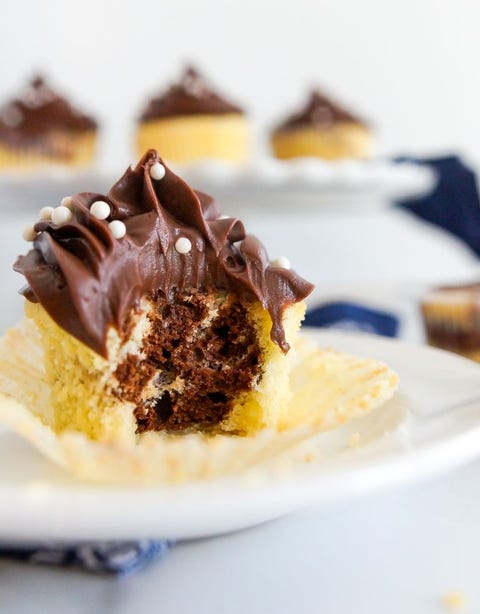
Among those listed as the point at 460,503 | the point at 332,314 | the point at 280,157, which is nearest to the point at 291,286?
the point at 460,503

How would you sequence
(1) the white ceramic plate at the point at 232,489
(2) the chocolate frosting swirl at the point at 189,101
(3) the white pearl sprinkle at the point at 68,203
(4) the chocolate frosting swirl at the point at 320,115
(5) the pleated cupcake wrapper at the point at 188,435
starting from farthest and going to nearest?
(4) the chocolate frosting swirl at the point at 320,115
(2) the chocolate frosting swirl at the point at 189,101
(3) the white pearl sprinkle at the point at 68,203
(5) the pleated cupcake wrapper at the point at 188,435
(1) the white ceramic plate at the point at 232,489

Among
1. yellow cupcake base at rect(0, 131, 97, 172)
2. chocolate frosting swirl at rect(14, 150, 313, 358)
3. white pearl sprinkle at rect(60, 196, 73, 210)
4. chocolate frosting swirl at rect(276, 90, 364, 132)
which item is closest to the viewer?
chocolate frosting swirl at rect(14, 150, 313, 358)

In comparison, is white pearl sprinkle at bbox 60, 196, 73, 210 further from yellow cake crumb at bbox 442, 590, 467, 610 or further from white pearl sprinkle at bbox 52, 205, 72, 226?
yellow cake crumb at bbox 442, 590, 467, 610

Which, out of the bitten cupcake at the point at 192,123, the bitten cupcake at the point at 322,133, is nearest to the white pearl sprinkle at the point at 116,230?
the bitten cupcake at the point at 192,123

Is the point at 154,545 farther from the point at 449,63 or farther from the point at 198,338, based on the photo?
the point at 449,63

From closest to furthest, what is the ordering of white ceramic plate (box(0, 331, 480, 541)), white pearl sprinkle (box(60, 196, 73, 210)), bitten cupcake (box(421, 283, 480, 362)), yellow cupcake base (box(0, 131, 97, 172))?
white ceramic plate (box(0, 331, 480, 541)), white pearl sprinkle (box(60, 196, 73, 210)), bitten cupcake (box(421, 283, 480, 362)), yellow cupcake base (box(0, 131, 97, 172))

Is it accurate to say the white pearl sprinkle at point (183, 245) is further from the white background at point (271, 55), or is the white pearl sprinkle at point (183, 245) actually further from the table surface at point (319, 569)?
the white background at point (271, 55)

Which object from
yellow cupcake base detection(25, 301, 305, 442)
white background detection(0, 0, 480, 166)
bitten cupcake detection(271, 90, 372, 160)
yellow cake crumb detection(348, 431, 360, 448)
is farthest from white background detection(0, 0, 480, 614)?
yellow cake crumb detection(348, 431, 360, 448)
